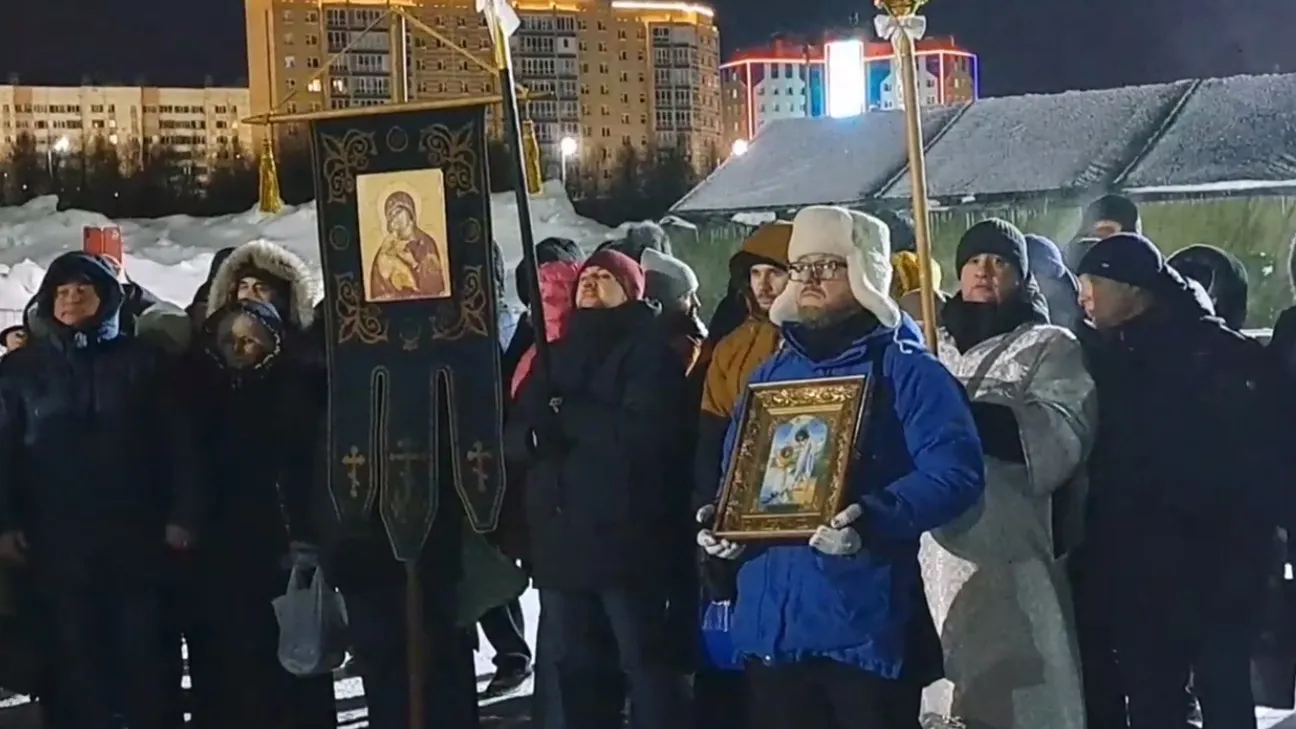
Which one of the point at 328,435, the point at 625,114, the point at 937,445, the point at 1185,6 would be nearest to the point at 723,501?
the point at 937,445

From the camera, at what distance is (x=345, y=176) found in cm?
450

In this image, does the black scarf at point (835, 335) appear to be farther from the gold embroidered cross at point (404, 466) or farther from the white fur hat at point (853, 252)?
the gold embroidered cross at point (404, 466)

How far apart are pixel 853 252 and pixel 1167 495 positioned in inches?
45.6

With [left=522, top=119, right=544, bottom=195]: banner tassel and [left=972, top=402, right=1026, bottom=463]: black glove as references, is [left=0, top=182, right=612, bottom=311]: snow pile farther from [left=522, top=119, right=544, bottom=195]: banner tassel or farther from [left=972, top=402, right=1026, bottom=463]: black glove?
[left=972, top=402, right=1026, bottom=463]: black glove

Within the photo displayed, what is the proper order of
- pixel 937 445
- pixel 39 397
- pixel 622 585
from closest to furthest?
pixel 937 445 → pixel 622 585 → pixel 39 397

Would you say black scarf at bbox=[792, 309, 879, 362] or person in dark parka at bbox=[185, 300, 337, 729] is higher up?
black scarf at bbox=[792, 309, 879, 362]

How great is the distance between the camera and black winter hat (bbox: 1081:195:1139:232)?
4.87 metres

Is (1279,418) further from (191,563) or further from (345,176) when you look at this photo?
(191,563)

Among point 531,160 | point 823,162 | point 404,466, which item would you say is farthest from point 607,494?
point 823,162

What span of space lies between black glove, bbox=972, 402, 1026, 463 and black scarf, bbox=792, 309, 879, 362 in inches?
17.4

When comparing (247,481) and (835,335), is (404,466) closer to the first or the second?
(247,481)

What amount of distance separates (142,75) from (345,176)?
1.42m

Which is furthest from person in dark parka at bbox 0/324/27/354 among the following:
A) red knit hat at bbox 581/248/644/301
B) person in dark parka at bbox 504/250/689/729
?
red knit hat at bbox 581/248/644/301

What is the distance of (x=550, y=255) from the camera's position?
4.97 meters
